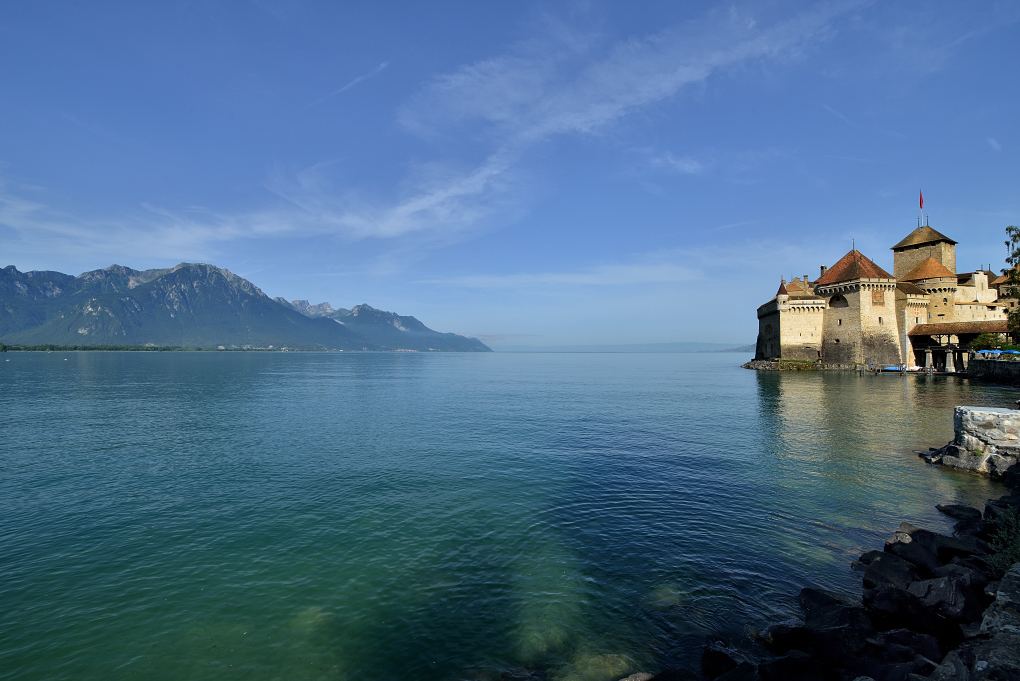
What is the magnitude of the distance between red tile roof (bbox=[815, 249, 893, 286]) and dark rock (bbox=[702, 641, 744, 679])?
10150 centimetres

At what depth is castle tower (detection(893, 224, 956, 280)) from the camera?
3789 inches

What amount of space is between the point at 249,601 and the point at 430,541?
5.71 m

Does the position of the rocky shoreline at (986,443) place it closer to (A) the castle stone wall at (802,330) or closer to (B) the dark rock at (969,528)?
(B) the dark rock at (969,528)

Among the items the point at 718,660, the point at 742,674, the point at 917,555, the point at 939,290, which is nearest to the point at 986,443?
the point at 917,555

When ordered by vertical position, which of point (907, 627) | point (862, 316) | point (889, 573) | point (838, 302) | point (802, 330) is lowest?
point (907, 627)

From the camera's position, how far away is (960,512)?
1872 cm

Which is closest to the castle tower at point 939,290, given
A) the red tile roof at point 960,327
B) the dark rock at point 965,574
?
the red tile roof at point 960,327

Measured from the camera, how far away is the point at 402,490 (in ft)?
76.0

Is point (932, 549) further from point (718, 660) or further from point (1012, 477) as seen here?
point (1012, 477)

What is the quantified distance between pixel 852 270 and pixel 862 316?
30.6 ft

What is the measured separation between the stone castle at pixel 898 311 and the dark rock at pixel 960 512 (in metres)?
86.0

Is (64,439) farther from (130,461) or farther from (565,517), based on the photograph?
(565,517)

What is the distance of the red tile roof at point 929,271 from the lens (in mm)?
91812

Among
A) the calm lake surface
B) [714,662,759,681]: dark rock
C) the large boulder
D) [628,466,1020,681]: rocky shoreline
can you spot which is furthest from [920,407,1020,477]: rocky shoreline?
[714,662,759,681]: dark rock
